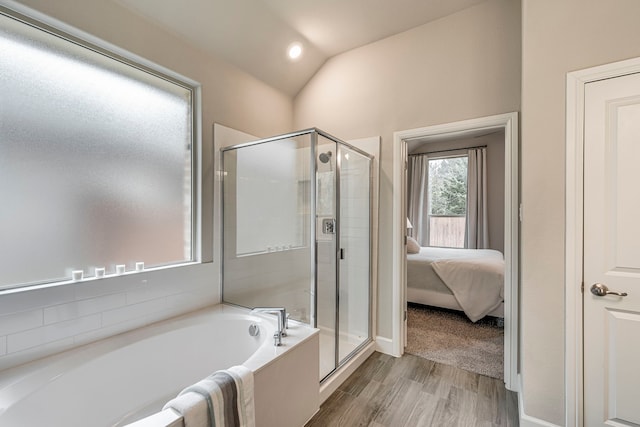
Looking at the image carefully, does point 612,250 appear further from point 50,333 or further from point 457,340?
point 50,333

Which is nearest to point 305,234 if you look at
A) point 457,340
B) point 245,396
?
point 245,396

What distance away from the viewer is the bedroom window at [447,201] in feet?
18.7

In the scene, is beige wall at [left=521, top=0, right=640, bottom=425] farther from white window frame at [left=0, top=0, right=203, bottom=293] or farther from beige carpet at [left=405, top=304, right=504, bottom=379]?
white window frame at [left=0, top=0, right=203, bottom=293]

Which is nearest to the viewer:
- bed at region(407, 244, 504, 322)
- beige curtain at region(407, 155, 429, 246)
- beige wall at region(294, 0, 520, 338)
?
beige wall at region(294, 0, 520, 338)

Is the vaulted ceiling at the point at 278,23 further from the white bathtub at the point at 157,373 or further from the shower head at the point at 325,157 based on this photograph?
the white bathtub at the point at 157,373

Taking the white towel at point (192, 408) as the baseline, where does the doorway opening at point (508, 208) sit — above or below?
above

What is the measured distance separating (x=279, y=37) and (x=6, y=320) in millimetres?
2620

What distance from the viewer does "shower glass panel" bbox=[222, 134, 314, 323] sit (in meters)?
2.30

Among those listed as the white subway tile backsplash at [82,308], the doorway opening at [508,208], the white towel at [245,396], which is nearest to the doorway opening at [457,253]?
the doorway opening at [508,208]

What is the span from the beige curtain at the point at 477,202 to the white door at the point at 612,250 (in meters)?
4.11

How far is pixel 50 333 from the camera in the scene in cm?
149

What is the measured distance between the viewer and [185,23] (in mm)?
1994

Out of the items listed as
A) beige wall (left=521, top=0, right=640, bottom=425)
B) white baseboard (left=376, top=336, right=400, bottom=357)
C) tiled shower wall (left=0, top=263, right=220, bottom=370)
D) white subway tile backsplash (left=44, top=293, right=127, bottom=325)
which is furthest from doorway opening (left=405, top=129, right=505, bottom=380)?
white subway tile backsplash (left=44, top=293, right=127, bottom=325)

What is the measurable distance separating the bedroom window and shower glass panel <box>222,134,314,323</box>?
14.4 ft
